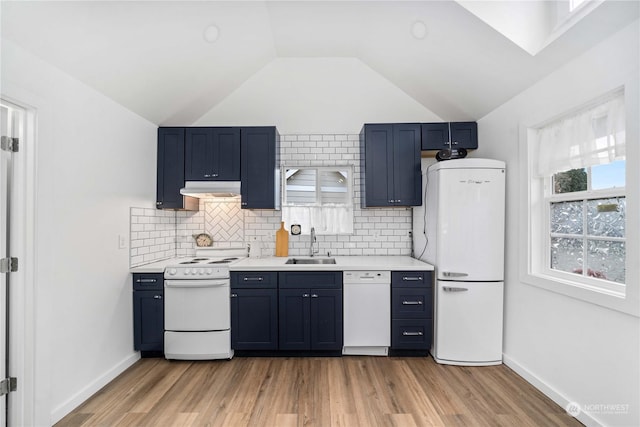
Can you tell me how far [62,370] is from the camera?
2.12 metres

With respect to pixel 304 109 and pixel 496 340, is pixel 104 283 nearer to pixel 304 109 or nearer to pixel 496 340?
pixel 304 109

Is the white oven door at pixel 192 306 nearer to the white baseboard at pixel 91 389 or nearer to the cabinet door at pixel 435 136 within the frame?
the white baseboard at pixel 91 389

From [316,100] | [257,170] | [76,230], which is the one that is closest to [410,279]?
[257,170]

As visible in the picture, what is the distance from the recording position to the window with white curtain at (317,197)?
379 centimetres

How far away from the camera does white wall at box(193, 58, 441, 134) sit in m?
3.51

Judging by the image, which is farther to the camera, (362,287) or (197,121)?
(197,121)

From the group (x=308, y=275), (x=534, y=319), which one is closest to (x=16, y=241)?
(x=308, y=275)

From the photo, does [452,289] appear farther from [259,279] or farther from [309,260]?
[259,279]

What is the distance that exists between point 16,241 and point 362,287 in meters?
2.69

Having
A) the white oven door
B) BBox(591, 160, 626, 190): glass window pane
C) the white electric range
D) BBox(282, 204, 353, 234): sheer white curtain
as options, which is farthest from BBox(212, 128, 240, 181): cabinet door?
BBox(591, 160, 626, 190): glass window pane

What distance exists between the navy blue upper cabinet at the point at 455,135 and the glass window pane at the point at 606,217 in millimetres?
1459

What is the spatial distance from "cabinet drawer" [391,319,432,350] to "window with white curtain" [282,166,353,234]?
131 centimetres

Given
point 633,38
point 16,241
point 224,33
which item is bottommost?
point 16,241

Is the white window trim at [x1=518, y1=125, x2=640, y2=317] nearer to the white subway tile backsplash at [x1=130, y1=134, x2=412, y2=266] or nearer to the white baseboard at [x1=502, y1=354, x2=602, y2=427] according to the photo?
the white baseboard at [x1=502, y1=354, x2=602, y2=427]
